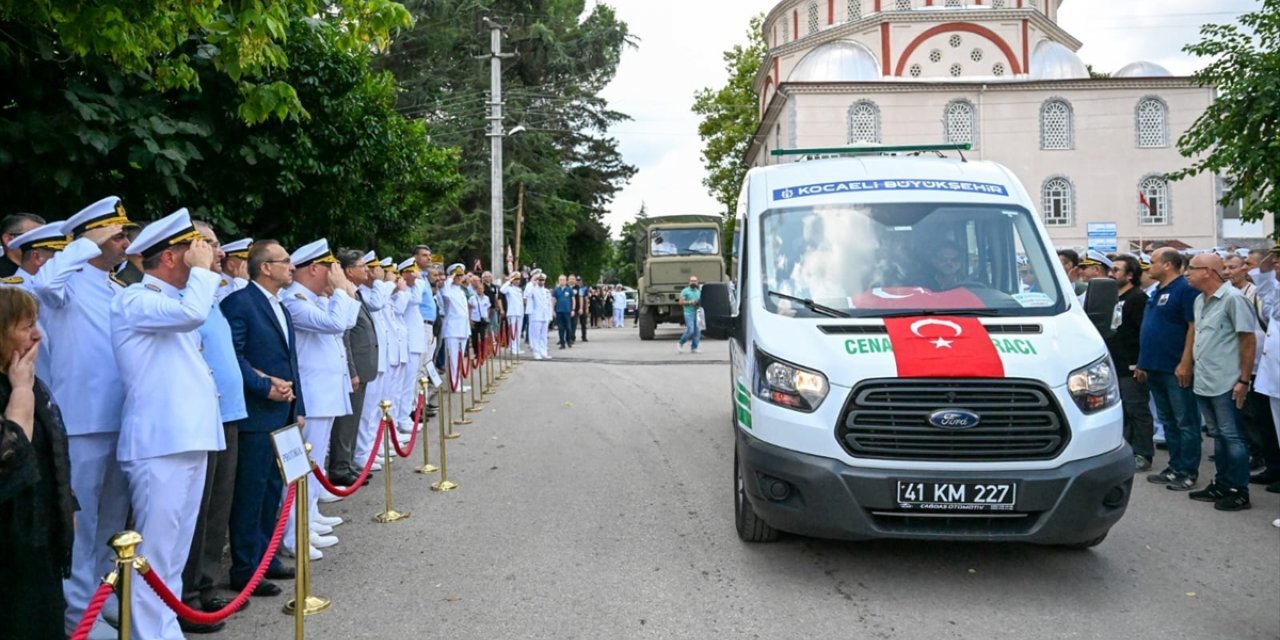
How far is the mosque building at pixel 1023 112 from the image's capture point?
5116cm

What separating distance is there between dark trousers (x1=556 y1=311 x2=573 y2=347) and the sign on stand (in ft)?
69.1

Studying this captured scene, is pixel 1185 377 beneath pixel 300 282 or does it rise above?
beneath

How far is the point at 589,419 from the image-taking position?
12492mm

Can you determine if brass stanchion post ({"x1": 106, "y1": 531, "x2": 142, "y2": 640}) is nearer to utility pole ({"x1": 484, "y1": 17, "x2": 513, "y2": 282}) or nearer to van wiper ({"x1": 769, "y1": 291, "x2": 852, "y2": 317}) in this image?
van wiper ({"x1": 769, "y1": 291, "x2": 852, "y2": 317})

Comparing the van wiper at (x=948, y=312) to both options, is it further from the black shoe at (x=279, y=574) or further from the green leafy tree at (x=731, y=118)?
the green leafy tree at (x=731, y=118)

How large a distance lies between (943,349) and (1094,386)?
0.88 metres

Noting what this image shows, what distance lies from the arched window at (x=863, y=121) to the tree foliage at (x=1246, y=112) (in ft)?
114

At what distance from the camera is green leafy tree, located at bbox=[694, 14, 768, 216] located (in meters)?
66.2

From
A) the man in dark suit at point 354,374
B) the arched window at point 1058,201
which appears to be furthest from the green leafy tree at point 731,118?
the man in dark suit at point 354,374

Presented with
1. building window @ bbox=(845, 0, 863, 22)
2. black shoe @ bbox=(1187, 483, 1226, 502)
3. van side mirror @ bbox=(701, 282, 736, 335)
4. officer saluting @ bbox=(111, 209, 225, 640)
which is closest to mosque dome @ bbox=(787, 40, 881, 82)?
building window @ bbox=(845, 0, 863, 22)

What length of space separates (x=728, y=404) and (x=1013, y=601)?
329 inches

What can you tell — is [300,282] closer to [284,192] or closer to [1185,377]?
[284,192]

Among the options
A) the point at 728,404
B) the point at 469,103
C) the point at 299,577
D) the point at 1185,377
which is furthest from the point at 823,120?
the point at 299,577

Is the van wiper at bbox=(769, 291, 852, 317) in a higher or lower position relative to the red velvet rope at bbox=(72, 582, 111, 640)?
higher
